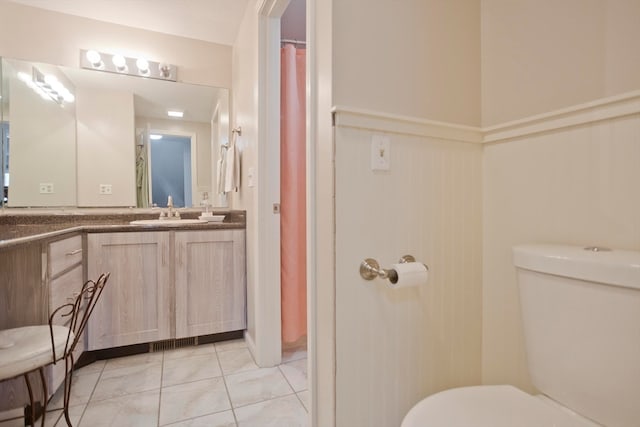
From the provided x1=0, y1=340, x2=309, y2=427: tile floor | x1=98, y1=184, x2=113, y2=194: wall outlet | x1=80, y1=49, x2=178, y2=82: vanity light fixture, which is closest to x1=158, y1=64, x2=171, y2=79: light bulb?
x1=80, y1=49, x2=178, y2=82: vanity light fixture

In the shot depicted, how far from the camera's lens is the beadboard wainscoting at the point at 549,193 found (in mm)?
819

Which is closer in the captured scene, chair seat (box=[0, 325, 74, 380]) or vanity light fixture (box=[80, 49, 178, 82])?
chair seat (box=[0, 325, 74, 380])

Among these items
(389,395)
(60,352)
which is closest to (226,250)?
(60,352)

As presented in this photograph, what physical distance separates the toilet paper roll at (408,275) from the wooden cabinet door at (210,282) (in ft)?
4.80

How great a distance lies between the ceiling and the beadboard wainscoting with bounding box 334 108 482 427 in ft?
5.85

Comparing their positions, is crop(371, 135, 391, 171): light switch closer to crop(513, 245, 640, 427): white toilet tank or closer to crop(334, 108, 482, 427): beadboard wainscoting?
crop(334, 108, 482, 427): beadboard wainscoting

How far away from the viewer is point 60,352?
1.10m

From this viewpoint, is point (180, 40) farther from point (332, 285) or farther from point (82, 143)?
point (332, 285)

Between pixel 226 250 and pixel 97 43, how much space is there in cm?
179

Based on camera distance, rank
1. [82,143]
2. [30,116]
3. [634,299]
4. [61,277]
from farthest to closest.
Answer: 1. [82,143]
2. [30,116]
3. [61,277]
4. [634,299]

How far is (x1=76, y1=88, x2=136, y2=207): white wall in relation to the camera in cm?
216

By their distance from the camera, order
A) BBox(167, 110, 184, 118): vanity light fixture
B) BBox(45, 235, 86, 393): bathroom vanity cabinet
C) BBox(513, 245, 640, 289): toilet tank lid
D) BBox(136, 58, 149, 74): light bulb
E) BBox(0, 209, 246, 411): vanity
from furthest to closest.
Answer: BBox(167, 110, 184, 118): vanity light fixture < BBox(136, 58, 149, 74): light bulb < BBox(0, 209, 246, 411): vanity < BBox(45, 235, 86, 393): bathroom vanity cabinet < BBox(513, 245, 640, 289): toilet tank lid

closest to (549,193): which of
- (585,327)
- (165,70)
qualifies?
(585,327)

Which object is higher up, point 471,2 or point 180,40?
point 180,40
